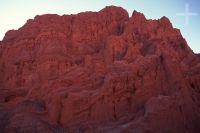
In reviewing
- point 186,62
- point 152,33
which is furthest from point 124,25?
point 186,62

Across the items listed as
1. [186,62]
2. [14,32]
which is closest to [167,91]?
[186,62]

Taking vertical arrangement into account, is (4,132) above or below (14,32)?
below

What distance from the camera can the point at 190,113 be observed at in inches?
1479

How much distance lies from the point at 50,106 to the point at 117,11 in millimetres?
20565

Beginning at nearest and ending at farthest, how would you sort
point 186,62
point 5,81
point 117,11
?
point 186,62 → point 5,81 → point 117,11

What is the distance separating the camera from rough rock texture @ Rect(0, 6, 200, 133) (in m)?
37.4

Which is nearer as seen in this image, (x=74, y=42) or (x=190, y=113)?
(x=190, y=113)

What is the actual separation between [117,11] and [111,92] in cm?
1932

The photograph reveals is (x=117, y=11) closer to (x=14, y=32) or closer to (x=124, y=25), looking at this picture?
(x=124, y=25)

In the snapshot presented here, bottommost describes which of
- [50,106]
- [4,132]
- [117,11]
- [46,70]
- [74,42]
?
[4,132]

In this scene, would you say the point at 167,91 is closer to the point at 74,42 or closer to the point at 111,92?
the point at 111,92

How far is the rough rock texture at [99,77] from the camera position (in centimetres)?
3744

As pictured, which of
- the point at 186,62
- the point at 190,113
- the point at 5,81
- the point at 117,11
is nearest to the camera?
the point at 190,113

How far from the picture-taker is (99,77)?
42.6 meters
